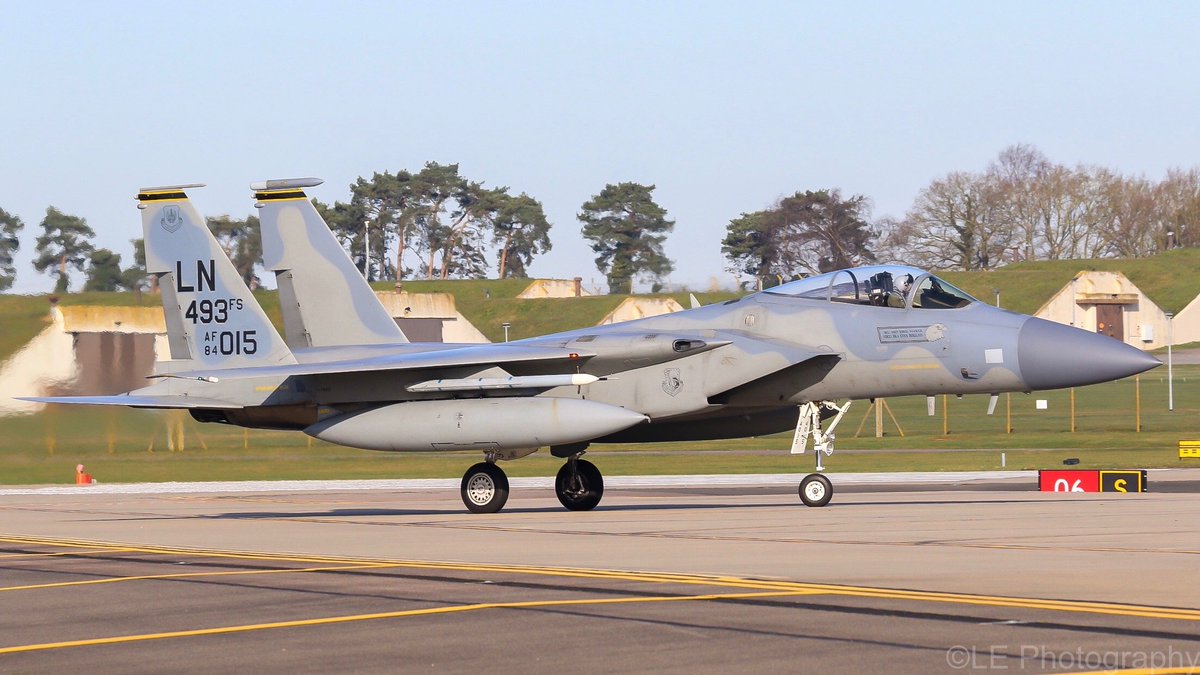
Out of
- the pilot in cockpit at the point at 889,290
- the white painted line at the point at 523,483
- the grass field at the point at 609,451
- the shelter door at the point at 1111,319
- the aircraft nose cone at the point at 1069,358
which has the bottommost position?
the white painted line at the point at 523,483

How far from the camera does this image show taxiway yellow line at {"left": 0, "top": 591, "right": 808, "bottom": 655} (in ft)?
28.6

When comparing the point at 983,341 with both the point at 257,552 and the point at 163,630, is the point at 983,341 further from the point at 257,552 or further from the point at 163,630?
the point at 163,630

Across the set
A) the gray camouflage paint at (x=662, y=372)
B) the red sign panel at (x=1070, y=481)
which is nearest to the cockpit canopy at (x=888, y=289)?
the gray camouflage paint at (x=662, y=372)

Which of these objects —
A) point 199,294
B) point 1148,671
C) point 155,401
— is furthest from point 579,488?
point 1148,671

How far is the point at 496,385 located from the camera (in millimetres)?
18922

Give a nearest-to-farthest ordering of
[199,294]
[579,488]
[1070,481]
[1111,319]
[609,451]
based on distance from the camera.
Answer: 1. [579,488]
2. [199,294]
3. [1070,481]
4. [609,451]
5. [1111,319]

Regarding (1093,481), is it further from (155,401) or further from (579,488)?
(155,401)

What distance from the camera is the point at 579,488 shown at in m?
20.5

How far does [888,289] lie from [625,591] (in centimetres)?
935

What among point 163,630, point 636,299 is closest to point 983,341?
point 163,630

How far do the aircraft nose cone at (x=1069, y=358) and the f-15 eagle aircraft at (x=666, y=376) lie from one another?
0.07 ft

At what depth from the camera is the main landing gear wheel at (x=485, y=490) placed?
19.7 meters

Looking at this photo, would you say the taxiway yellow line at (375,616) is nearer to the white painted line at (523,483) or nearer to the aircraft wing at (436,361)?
the aircraft wing at (436,361)

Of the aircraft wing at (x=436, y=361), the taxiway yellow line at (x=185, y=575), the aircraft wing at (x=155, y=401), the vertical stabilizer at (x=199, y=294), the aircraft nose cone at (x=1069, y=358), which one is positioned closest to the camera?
the taxiway yellow line at (x=185, y=575)
